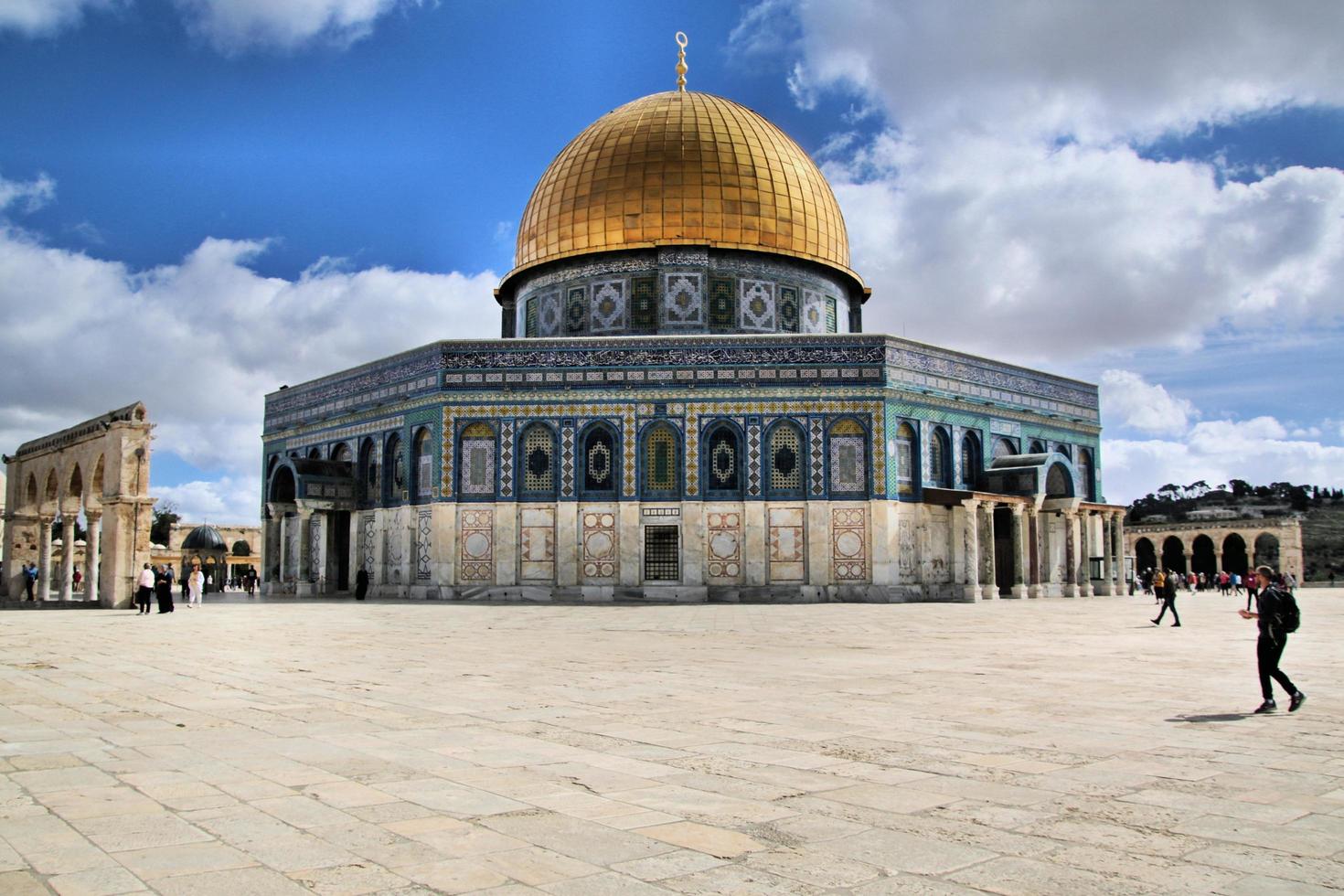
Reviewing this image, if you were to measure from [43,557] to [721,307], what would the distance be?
2011cm

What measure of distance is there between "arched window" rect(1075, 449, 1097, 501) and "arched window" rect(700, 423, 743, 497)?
518 inches

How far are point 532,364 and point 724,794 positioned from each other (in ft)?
81.8

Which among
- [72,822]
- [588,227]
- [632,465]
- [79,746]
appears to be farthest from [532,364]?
[72,822]

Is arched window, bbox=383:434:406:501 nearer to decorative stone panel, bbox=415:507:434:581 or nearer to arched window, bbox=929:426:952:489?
decorative stone panel, bbox=415:507:434:581

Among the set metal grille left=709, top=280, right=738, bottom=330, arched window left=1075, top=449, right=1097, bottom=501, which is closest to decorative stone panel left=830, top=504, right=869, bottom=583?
metal grille left=709, top=280, right=738, bottom=330

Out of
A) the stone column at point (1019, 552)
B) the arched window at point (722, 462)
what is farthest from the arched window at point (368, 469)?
the stone column at point (1019, 552)

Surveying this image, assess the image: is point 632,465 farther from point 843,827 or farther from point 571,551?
point 843,827

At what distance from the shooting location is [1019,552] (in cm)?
3022

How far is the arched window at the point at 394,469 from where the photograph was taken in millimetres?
30797

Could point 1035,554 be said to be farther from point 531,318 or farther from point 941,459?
point 531,318

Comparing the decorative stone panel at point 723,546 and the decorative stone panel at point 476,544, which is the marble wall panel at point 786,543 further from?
the decorative stone panel at point 476,544

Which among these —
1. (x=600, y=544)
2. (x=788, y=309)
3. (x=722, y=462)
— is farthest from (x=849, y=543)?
(x=788, y=309)

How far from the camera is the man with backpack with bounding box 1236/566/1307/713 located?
788cm

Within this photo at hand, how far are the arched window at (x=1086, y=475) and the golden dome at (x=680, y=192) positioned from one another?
950 cm
